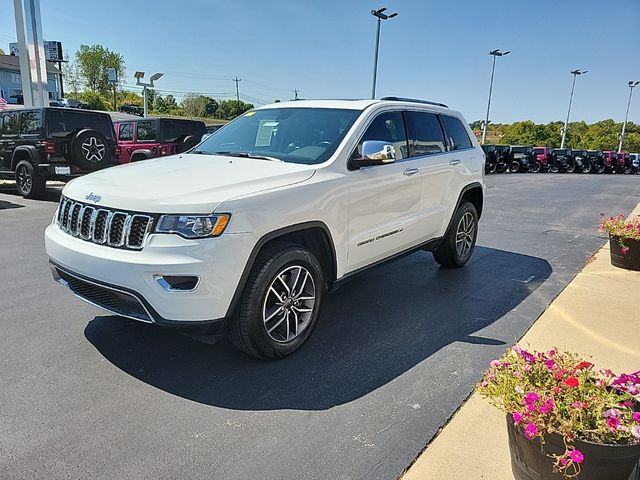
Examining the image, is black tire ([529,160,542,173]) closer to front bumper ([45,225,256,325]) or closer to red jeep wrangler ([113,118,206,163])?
red jeep wrangler ([113,118,206,163])

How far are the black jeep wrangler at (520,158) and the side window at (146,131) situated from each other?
21.8m

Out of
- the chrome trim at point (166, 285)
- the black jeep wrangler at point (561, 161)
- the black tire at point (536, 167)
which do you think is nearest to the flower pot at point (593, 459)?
the chrome trim at point (166, 285)

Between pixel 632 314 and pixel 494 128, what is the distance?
93.8m

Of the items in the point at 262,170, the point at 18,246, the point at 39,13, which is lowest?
the point at 18,246

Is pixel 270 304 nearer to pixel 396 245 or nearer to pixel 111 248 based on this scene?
pixel 111 248

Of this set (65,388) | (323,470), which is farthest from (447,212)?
(65,388)

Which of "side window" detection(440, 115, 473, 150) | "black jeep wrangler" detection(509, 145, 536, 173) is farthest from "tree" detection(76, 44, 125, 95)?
"side window" detection(440, 115, 473, 150)

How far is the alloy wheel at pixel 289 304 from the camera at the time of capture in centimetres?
323

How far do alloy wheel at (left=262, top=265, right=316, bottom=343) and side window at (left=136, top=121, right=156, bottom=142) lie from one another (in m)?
11.6

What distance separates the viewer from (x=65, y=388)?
114 inches

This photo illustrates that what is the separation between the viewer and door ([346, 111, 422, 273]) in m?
3.77

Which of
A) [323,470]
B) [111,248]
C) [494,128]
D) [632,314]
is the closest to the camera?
[323,470]

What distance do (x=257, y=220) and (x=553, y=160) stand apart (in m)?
33.8

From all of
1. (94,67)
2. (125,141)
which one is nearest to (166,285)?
(125,141)
